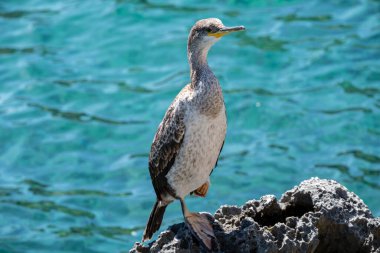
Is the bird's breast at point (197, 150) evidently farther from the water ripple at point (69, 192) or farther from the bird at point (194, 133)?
the water ripple at point (69, 192)

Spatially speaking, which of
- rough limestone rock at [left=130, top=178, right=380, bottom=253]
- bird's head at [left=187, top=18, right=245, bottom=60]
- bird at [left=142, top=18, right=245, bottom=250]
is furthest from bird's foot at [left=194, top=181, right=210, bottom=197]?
bird's head at [left=187, top=18, right=245, bottom=60]

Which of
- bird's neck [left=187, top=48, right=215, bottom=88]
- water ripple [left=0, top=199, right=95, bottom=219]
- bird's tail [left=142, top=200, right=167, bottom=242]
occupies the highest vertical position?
bird's neck [left=187, top=48, right=215, bottom=88]

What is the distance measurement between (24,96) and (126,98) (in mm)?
1297

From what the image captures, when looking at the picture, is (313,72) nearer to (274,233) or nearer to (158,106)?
(158,106)

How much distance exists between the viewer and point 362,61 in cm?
1151

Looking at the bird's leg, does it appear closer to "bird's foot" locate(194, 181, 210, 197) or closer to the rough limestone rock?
the rough limestone rock

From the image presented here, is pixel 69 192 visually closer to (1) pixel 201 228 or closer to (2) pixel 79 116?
(2) pixel 79 116

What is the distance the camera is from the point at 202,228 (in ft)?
18.7

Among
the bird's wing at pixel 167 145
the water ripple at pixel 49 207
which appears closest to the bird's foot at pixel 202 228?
the bird's wing at pixel 167 145

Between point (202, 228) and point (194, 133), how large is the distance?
2.09 ft

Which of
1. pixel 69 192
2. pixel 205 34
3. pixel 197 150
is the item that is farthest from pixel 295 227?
pixel 69 192

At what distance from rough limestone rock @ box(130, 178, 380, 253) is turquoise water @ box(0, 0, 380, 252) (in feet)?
11.6

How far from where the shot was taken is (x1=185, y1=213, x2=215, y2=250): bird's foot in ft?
18.5

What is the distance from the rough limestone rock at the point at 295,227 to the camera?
5.57 meters
